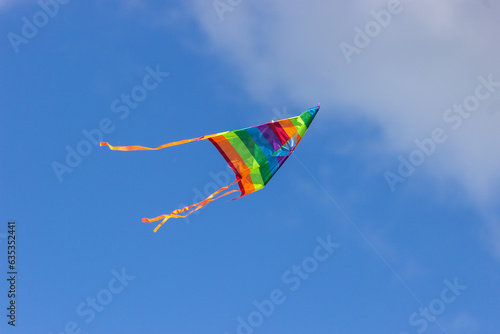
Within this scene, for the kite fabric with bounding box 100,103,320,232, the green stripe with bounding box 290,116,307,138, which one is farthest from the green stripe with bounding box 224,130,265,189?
the green stripe with bounding box 290,116,307,138

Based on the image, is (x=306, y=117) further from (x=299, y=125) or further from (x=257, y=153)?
(x=257, y=153)

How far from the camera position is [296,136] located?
107ft

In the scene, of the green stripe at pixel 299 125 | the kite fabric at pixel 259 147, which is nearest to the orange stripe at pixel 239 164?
the kite fabric at pixel 259 147

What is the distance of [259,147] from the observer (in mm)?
31906

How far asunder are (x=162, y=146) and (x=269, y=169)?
7.74 m

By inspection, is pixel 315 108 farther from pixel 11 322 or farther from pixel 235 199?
pixel 11 322

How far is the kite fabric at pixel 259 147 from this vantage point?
31.1 meters

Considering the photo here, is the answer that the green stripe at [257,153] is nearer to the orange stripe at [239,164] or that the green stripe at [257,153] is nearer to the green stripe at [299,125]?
the orange stripe at [239,164]

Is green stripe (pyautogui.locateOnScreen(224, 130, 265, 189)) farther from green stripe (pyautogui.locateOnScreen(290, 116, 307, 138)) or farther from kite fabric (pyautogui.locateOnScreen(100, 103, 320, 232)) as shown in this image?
green stripe (pyautogui.locateOnScreen(290, 116, 307, 138))

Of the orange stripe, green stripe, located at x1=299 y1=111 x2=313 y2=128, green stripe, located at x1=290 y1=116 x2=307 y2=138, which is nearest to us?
the orange stripe

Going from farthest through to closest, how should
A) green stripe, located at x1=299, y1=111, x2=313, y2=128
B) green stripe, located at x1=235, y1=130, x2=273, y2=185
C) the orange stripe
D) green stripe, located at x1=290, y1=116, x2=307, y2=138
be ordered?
green stripe, located at x1=299, y1=111, x2=313, y2=128 < green stripe, located at x1=290, y1=116, x2=307, y2=138 < green stripe, located at x1=235, y1=130, x2=273, y2=185 < the orange stripe

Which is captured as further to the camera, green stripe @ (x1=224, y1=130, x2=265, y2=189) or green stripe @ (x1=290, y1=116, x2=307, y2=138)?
green stripe @ (x1=290, y1=116, x2=307, y2=138)

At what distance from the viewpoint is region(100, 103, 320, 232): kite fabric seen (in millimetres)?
31141

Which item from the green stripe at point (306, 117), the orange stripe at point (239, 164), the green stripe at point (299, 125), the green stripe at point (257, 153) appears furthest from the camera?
the green stripe at point (306, 117)
